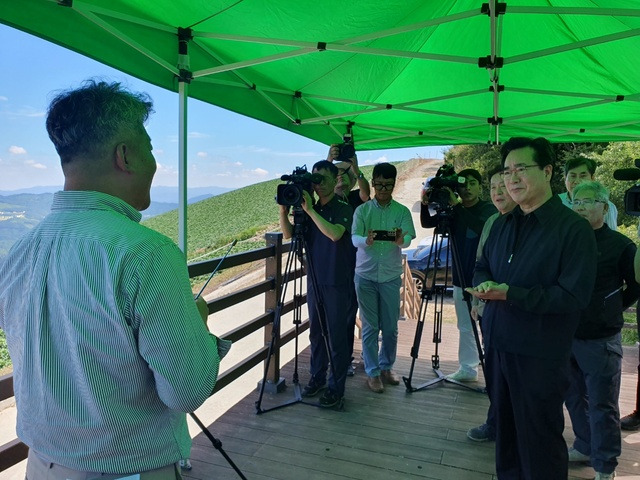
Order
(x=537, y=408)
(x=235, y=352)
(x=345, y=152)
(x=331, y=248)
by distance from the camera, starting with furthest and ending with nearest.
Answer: (x=235, y=352)
(x=345, y=152)
(x=331, y=248)
(x=537, y=408)

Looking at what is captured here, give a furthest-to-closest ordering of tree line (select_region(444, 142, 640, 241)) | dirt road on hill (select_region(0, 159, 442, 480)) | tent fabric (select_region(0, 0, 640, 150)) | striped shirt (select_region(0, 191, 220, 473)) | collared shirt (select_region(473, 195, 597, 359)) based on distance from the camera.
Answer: tree line (select_region(444, 142, 640, 241)) < dirt road on hill (select_region(0, 159, 442, 480)) < tent fabric (select_region(0, 0, 640, 150)) < collared shirt (select_region(473, 195, 597, 359)) < striped shirt (select_region(0, 191, 220, 473))

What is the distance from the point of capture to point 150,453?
88cm

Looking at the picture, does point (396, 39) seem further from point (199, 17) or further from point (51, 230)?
point (51, 230)

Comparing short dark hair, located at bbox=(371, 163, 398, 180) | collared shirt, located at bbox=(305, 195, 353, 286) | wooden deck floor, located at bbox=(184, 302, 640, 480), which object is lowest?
wooden deck floor, located at bbox=(184, 302, 640, 480)

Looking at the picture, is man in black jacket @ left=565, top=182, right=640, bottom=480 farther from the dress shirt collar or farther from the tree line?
the dress shirt collar

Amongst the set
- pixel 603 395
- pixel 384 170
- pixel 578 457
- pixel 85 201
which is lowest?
pixel 578 457

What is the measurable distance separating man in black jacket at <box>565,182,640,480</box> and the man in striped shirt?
1814 mm

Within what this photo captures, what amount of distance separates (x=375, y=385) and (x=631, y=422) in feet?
5.16

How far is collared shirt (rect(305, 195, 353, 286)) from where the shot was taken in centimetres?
281

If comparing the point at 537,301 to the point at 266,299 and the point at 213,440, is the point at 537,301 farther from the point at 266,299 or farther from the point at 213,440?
the point at 266,299

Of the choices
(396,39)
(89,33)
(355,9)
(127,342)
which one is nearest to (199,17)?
(89,33)

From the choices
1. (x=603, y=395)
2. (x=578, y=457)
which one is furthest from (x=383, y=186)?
(x=578, y=457)

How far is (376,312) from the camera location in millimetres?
3174

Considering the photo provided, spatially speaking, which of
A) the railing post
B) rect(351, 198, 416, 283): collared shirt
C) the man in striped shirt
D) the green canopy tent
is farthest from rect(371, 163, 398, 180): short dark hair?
the man in striped shirt
